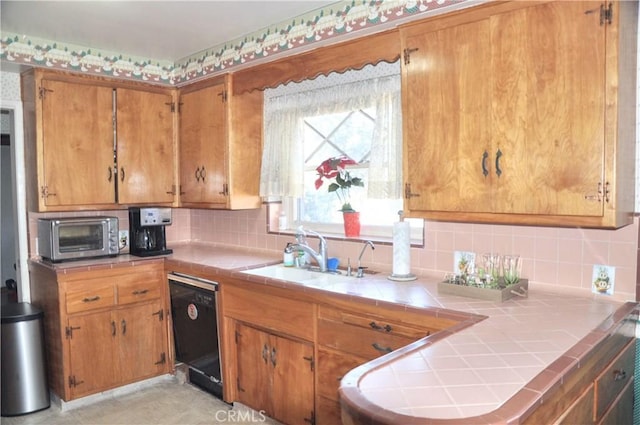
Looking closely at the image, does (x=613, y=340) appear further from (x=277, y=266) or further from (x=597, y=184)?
(x=277, y=266)

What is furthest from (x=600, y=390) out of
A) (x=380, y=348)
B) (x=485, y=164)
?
(x=485, y=164)

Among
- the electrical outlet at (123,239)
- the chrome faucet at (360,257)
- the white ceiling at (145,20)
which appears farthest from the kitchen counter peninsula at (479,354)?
the electrical outlet at (123,239)

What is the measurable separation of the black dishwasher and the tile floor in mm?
118

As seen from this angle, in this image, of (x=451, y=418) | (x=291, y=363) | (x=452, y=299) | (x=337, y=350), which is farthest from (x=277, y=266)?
(x=451, y=418)

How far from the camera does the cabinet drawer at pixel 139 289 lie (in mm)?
3311

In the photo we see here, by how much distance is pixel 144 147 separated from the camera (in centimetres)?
370

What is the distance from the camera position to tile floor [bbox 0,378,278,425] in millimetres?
2943

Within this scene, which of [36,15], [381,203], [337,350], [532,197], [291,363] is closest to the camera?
[532,197]

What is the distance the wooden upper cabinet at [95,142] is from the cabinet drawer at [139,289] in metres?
0.62

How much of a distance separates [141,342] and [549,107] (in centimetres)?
295

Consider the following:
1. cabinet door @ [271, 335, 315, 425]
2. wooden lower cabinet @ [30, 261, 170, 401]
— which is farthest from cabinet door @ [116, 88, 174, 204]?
cabinet door @ [271, 335, 315, 425]

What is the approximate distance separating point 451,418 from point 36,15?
9.85 feet

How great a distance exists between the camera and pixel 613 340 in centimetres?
177

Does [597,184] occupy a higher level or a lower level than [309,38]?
lower
